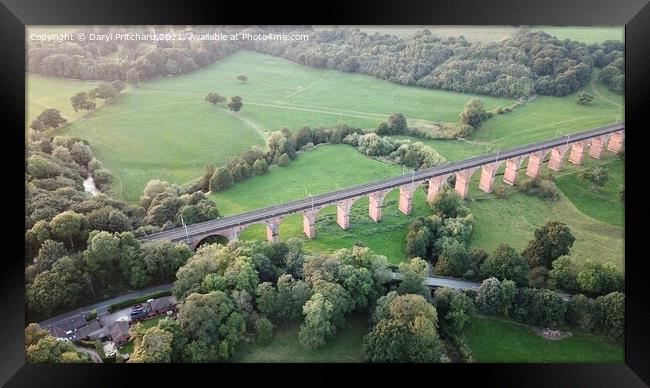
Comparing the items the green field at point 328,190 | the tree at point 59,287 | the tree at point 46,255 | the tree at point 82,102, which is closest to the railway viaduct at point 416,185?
the green field at point 328,190

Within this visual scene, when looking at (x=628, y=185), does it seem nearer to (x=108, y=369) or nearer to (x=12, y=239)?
(x=108, y=369)

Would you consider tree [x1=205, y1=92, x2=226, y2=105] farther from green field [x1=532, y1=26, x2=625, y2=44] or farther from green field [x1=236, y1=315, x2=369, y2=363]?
green field [x1=532, y1=26, x2=625, y2=44]

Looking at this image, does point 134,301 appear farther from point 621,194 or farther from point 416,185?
point 621,194

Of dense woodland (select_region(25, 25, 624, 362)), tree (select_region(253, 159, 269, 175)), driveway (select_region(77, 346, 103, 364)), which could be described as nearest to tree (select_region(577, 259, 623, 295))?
dense woodland (select_region(25, 25, 624, 362))

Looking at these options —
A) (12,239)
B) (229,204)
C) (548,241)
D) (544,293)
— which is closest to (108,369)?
(12,239)

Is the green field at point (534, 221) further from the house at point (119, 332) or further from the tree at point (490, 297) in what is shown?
the house at point (119, 332)

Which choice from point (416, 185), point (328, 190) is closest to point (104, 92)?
point (328, 190)
